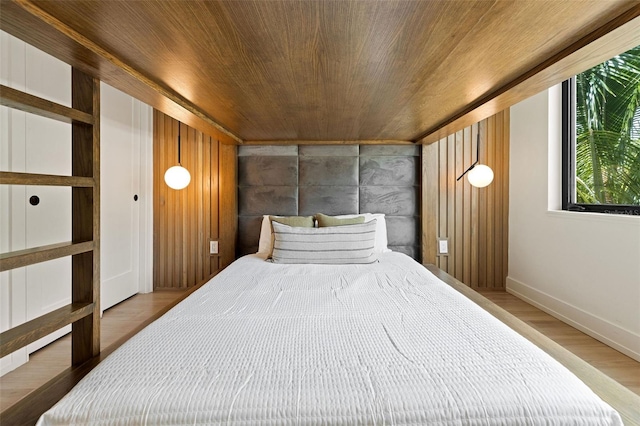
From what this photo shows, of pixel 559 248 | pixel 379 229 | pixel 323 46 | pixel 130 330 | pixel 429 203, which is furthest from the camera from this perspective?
pixel 429 203

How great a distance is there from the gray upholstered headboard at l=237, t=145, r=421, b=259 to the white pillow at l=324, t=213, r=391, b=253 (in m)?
0.12

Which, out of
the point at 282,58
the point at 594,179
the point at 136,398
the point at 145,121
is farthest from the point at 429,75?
the point at 145,121

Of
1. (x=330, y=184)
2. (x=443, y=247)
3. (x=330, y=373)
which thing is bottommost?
(x=330, y=373)

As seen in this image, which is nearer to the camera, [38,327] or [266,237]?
[38,327]

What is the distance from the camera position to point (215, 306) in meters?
1.45

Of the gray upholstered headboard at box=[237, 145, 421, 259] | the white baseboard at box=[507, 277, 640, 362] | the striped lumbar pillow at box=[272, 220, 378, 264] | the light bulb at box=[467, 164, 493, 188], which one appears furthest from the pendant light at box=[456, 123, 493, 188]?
the striped lumbar pillow at box=[272, 220, 378, 264]

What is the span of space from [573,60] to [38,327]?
206 centimetres

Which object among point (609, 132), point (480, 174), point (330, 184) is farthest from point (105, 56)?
point (609, 132)

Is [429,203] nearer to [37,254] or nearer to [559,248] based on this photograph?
[559,248]

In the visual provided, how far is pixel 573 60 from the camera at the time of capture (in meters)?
1.19

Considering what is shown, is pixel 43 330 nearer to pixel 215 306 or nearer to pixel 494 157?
pixel 215 306

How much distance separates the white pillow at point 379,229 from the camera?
9.00 feet

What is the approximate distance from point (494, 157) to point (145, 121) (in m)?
3.62

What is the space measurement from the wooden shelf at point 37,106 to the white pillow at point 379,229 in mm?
2055
